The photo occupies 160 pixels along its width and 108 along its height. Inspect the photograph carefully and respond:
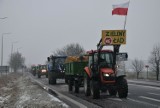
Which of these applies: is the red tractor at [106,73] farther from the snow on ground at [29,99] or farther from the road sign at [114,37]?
the snow on ground at [29,99]

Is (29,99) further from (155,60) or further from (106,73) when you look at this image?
(155,60)

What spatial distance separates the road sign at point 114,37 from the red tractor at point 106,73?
0.33m

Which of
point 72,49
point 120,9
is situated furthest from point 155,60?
point 72,49

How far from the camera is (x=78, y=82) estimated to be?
30.1 m

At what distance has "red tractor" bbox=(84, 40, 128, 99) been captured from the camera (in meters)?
23.6

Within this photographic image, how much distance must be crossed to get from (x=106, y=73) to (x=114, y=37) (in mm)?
2279

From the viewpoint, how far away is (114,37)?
968 inches

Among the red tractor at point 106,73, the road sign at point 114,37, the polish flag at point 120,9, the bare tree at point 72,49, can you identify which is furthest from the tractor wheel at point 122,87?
the bare tree at point 72,49

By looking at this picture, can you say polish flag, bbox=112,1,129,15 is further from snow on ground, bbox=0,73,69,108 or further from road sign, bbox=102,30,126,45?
snow on ground, bbox=0,73,69,108

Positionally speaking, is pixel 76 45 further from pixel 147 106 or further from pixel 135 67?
pixel 147 106

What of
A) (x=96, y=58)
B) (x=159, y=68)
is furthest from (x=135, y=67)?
(x=96, y=58)

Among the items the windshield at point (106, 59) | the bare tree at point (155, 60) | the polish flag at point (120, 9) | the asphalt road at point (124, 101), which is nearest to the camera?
the asphalt road at point (124, 101)

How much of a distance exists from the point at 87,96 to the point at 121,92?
3.22 m

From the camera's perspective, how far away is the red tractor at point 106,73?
23578 mm
